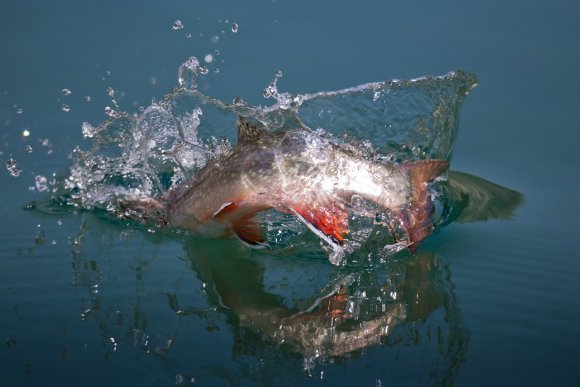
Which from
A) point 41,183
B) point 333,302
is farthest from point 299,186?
point 41,183

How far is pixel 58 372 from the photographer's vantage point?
3.05 metres

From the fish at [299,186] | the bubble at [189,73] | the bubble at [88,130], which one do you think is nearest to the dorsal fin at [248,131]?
the fish at [299,186]

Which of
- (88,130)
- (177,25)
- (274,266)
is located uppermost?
(177,25)

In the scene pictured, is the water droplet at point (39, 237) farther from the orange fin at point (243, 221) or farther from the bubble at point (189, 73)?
the bubble at point (189, 73)

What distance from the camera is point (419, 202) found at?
4594 mm

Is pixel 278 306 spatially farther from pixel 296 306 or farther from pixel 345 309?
pixel 345 309

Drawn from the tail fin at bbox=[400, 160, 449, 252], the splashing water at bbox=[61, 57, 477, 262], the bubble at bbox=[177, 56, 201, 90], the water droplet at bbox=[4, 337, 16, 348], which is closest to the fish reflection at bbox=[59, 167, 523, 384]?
the tail fin at bbox=[400, 160, 449, 252]

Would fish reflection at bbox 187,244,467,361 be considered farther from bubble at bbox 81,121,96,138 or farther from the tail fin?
bubble at bbox 81,121,96,138

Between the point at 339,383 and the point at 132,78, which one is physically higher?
the point at 132,78

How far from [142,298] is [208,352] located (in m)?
0.67

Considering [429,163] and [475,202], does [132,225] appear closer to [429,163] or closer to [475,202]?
[429,163]

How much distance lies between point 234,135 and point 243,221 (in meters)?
1.52

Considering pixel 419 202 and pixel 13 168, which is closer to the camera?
pixel 419 202

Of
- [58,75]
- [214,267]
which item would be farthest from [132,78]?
[214,267]
